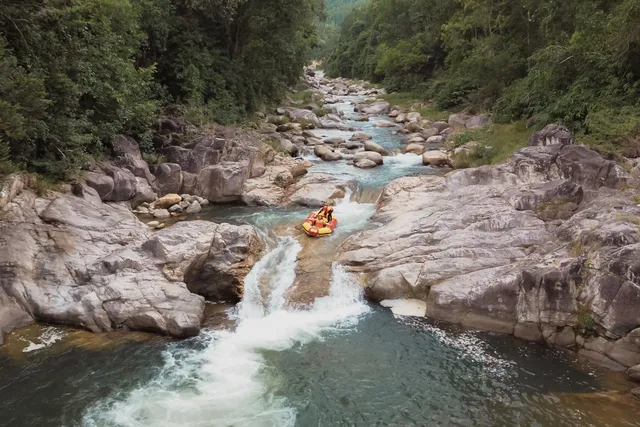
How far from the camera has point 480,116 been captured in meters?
28.5

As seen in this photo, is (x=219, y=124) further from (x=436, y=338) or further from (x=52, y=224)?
(x=436, y=338)

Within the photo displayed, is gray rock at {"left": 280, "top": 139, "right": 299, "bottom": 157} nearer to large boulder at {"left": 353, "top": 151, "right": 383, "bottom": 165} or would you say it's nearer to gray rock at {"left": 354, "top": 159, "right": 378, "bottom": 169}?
large boulder at {"left": 353, "top": 151, "right": 383, "bottom": 165}

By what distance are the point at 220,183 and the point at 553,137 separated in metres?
12.7

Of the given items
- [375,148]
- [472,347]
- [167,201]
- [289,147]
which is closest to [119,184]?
[167,201]

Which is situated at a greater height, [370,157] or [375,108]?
[375,108]

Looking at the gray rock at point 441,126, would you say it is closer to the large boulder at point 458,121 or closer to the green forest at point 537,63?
the large boulder at point 458,121

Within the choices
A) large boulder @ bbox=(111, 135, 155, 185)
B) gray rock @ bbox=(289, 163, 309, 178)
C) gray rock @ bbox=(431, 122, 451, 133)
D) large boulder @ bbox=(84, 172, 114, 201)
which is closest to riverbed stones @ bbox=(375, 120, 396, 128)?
gray rock @ bbox=(431, 122, 451, 133)

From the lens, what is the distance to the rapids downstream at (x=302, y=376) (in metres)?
8.36

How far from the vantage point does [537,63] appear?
2453cm

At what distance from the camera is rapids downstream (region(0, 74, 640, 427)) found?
8359 millimetres

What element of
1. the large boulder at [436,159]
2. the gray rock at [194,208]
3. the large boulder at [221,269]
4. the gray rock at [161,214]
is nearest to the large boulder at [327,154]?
the large boulder at [436,159]

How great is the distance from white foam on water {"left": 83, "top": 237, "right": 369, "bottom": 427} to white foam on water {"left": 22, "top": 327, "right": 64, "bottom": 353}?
2543 millimetres

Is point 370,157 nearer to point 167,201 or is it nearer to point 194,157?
point 194,157

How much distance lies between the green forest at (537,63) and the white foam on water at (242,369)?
11.5 m
